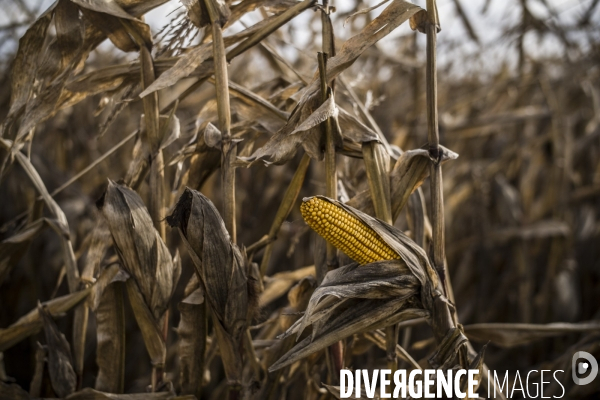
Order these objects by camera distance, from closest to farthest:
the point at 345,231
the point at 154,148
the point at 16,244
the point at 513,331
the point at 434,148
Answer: the point at 345,231 → the point at 434,148 → the point at 154,148 → the point at 16,244 → the point at 513,331

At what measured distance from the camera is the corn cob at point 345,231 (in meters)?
1.18

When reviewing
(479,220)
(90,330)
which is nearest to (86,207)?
(90,330)

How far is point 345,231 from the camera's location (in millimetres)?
1222

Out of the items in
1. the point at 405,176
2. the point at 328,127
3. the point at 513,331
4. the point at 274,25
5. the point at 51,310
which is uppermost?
the point at 274,25

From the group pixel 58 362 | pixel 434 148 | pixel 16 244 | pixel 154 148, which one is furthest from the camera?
pixel 16 244

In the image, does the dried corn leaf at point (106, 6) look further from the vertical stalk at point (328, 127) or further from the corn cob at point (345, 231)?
the corn cob at point (345, 231)

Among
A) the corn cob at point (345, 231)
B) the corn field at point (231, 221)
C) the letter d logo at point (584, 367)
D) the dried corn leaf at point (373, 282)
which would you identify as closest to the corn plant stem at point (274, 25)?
the corn field at point (231, 221)

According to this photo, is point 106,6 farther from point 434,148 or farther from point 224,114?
point 434,148

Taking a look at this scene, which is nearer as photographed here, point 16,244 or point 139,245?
point 139,245

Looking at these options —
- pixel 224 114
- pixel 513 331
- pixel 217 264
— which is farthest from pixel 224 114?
pixel 513 331

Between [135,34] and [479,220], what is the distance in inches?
90.1

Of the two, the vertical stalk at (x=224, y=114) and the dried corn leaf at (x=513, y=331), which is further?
the dried corn leaf at (x=513, y=331)

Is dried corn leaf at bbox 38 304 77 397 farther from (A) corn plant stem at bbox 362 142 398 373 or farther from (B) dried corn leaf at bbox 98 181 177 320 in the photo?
(A) corn plant stem at bbox 362 142 398 373

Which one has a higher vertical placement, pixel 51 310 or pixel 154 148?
pixel 154 148
